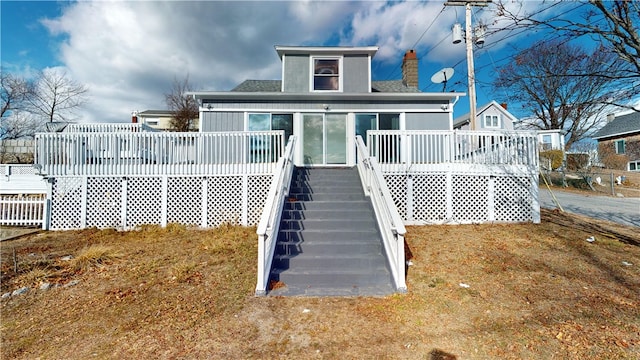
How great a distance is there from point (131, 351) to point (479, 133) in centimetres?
853

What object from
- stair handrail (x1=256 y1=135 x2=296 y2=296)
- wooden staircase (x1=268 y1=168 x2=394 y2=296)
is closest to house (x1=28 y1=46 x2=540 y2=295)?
wooden staircase (x1=268 y1=168 x2=394 y2=296)

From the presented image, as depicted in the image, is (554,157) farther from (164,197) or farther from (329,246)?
(164,197)

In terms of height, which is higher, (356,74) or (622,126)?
(622,126)

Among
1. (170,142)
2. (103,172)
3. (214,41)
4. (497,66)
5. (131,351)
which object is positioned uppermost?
(214,41)

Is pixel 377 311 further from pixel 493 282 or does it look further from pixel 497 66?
pixel 497 66

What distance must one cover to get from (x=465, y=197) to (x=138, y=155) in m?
9.08

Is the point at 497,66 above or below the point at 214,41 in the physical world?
below

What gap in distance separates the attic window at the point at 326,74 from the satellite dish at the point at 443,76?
4.61m

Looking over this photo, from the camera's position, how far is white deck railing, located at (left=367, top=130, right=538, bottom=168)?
760 centimetres

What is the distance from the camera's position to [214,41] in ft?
51.2

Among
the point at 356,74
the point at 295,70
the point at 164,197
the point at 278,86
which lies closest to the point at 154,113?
the point at 278,86

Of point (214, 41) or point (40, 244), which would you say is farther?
point (214, 41)

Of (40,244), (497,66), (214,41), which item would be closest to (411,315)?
(497,66)

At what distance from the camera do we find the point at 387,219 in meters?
4.90
